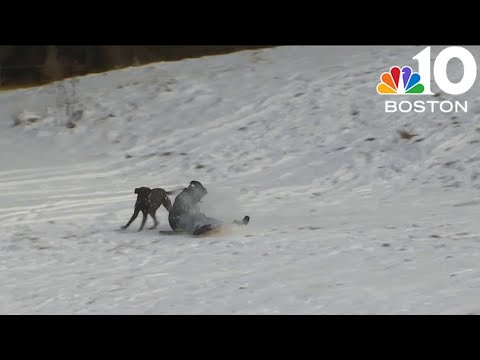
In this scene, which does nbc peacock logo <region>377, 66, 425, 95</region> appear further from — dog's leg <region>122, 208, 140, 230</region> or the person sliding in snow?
dog's leg <region>122, 208, 140, 230</region>

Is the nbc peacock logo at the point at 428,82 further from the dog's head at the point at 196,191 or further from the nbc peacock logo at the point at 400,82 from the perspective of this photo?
the dog's head at the point at 196,191

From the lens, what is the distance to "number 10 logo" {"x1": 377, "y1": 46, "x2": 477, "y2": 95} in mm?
13172

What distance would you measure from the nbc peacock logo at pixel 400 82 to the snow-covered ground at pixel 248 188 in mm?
222

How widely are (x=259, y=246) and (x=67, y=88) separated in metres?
8.76

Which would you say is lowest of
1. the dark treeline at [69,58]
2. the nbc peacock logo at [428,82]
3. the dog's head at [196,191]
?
the dog's head at [196,191]

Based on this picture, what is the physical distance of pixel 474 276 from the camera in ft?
20.6

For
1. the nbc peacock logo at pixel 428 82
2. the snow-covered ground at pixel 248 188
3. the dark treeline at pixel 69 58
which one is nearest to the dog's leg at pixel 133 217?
the snow-covered ground at pixel 248 188

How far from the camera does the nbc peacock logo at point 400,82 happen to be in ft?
44.0

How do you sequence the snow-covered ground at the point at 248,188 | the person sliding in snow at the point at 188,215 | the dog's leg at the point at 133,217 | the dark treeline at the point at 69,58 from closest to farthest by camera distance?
1. the snow-covered ground at the point at 248,188
2. the person sliding in snow at the point at 188,215
3. the dog's leg at the point at 133,217
4. the dark treeline at the point at 69,58

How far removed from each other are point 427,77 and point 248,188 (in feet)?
14.8

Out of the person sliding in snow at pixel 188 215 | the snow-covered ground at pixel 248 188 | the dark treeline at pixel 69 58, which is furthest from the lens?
the dark treeline at pixel 69 58

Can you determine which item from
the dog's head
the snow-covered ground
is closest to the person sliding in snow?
the dog's head

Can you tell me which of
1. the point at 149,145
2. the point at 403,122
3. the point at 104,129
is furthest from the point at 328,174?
the point at 104,129

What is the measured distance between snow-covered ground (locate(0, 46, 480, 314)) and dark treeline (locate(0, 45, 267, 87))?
0.38 metres
